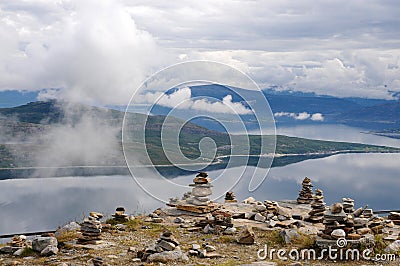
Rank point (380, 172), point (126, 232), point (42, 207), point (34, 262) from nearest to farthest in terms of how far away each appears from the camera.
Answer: point (34, 262), point (126, 232), point (42, 207), point (380, 172)

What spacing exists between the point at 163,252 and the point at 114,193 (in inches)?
4174

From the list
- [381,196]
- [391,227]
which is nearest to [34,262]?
[391,227]

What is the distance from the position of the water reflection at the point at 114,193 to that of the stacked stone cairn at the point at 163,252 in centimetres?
5966

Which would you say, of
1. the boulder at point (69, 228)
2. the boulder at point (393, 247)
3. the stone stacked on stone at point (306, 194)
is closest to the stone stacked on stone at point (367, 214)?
the boulder at point (393, 247)

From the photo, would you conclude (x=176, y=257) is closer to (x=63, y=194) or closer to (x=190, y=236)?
(x=190, y=236)

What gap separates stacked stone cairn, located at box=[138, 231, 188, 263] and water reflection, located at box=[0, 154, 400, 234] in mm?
59658

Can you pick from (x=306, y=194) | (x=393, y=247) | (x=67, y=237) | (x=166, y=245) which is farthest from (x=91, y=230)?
(x=306, y=194)

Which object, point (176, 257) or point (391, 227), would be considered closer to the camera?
point (176, 257)

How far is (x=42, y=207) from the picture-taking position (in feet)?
367

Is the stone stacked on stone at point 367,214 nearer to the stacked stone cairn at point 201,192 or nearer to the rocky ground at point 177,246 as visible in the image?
the rocky ground at point 177,246

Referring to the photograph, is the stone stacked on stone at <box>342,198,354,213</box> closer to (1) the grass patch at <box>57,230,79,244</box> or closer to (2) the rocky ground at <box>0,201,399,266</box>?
(2) the rocky ground at <box>0,201,399,266</box>

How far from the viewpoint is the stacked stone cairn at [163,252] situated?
14448 mm

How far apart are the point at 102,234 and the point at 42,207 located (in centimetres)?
9965

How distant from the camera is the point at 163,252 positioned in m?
14.8
